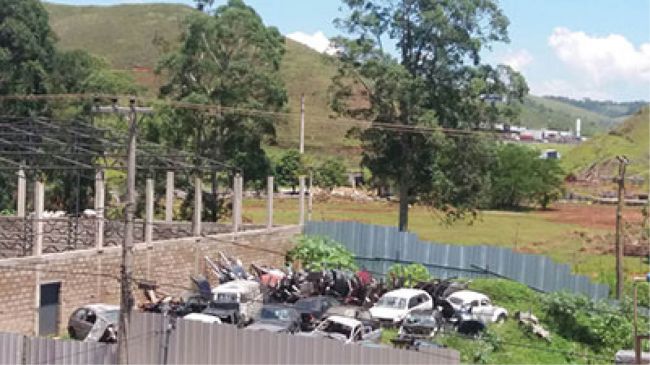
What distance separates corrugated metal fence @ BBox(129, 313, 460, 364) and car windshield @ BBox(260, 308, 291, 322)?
5684 mm

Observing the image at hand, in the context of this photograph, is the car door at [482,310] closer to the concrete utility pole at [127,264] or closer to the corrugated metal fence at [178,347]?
the corrugated metal fence at [178,347]

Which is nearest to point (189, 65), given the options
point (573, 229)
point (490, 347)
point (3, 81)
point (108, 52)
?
point (3, 81)

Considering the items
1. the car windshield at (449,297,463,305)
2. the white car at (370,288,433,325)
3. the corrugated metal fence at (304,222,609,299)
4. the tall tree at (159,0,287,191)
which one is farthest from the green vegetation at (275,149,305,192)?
the white car at (370,288,433,325)

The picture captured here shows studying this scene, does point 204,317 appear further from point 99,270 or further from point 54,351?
point 54,351

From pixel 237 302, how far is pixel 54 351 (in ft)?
27.3

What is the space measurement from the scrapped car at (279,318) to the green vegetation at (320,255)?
30.6ft

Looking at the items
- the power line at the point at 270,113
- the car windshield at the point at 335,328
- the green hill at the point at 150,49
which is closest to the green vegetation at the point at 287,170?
the green hill at the point at 150,49

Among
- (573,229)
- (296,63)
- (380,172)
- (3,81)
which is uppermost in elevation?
(296,63)

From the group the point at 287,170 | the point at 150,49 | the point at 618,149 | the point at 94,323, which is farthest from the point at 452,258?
the point at 150,49

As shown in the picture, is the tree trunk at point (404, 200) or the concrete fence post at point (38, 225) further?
the tree trunk at point (404, 200)

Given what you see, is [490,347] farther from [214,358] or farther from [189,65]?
[189,65]

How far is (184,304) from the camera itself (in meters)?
23.8

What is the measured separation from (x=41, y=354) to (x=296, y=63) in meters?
123

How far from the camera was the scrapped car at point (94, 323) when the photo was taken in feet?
68.1
